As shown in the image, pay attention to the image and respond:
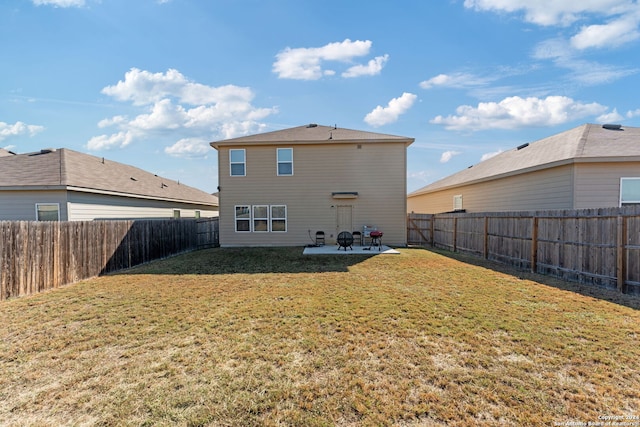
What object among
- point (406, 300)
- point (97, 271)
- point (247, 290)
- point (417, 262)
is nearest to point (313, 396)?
point (406, 300)

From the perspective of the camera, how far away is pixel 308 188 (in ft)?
46.0

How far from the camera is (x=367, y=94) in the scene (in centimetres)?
1400

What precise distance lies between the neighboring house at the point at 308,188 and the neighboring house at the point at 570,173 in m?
4.38

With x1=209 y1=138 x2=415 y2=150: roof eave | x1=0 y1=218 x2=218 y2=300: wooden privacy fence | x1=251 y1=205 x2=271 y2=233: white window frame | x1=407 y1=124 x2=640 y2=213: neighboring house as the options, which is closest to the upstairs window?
x1=209 y1=138 x2=415 y2=150: roof eave

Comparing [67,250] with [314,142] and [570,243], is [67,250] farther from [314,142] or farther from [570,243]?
[570,243]

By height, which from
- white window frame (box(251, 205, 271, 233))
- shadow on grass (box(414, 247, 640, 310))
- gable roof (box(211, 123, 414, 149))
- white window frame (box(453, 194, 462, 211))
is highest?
gable roof (box(211, 123, 414, 149))

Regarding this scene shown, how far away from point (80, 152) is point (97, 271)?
37.7ft

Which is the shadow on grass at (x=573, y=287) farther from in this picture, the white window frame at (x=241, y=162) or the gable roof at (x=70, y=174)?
the gable roof at (x=70, y=174)

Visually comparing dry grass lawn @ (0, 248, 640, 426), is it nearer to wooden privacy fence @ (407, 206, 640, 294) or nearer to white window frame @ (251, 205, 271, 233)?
wooden privacy fence @ (407, 206, 640, 294)

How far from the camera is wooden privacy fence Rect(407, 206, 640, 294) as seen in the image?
18.8 ft

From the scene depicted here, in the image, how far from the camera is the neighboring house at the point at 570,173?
9445mm

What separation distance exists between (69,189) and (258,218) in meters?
7.59

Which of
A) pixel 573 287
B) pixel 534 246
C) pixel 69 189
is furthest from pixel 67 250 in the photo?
pixel 534 246

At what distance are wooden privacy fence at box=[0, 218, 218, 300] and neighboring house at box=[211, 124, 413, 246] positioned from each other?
12.7ft
